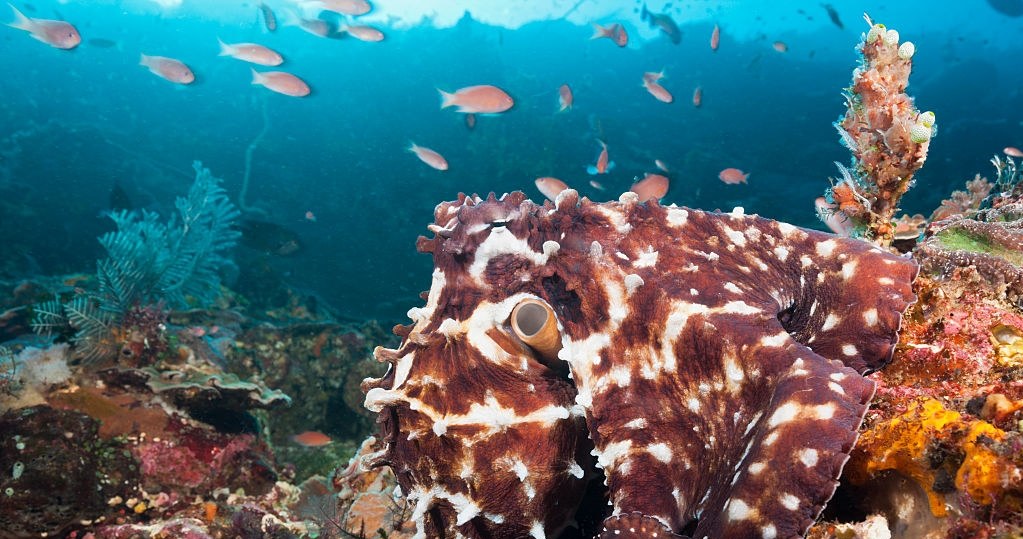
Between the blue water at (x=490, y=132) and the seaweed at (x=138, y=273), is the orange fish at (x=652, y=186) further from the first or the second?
the blue water at (x=490, y=132)

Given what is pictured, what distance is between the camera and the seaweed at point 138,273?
6805 mm

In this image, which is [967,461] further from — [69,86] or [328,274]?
[69,86]

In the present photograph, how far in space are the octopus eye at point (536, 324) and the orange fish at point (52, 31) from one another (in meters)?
15.7

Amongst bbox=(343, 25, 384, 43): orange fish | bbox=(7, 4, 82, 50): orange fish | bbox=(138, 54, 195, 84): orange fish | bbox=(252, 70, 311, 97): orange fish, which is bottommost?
bbox=(138, 54, 195, 84): orange fish

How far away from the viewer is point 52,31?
12133 mm

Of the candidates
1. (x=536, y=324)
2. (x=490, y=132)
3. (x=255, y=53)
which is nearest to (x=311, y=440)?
(x=536, y=324)

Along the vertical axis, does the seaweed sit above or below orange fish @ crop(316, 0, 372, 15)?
below

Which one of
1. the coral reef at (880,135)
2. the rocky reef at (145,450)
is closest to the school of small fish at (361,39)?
the rocky reef at (145,450)

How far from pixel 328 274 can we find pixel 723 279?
23.9 m

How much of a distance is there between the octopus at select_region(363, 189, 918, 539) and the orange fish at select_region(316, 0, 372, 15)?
1401cm

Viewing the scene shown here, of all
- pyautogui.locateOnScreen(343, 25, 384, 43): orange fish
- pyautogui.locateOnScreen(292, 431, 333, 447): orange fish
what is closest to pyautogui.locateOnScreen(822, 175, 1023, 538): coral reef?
pyautogui.locateOnScreen(292, 431, 333, 447): orange fish

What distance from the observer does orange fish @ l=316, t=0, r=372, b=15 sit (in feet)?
46.4

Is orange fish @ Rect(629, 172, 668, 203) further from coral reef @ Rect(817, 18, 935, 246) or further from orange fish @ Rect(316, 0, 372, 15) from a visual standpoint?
orange fish @ Rect(316, 0, 372, 15)

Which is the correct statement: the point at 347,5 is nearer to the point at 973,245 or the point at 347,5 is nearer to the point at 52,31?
the point at 52,31
